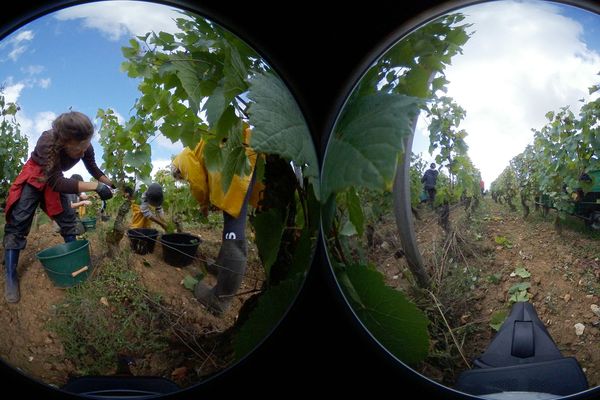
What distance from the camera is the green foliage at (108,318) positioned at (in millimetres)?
1126

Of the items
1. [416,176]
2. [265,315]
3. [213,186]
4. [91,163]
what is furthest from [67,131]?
[416,176]

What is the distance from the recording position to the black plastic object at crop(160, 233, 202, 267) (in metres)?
1.12

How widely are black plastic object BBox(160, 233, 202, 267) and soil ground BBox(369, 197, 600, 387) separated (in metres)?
0.36

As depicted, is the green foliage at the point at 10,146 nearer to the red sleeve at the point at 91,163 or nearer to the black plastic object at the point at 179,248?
the red sleeve at the point at 91,163

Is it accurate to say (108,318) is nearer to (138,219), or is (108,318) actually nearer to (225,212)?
(138,219)

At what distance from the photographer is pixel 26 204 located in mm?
1121

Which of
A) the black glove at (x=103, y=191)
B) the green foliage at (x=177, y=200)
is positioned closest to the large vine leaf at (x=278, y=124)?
the green foliage at (x=177, y=200)

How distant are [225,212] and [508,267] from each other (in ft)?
1.81

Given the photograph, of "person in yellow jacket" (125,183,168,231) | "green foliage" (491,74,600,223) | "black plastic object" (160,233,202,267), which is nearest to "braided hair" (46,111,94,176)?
"person in yellow jacket" (125,183,168,231)

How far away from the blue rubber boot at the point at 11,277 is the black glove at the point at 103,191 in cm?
19

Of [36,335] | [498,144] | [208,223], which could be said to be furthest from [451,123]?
[36,335]

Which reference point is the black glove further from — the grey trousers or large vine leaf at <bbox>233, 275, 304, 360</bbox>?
large vine leaf at <bbox>233, 275, 304, 360</bbox>

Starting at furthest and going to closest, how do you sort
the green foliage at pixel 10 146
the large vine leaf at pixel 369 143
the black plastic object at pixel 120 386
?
the black plastic object at pixel 120 386 < the green foliage at pixel 10 146 < the large vine leaf at pixel 369 143

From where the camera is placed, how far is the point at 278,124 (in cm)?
108
